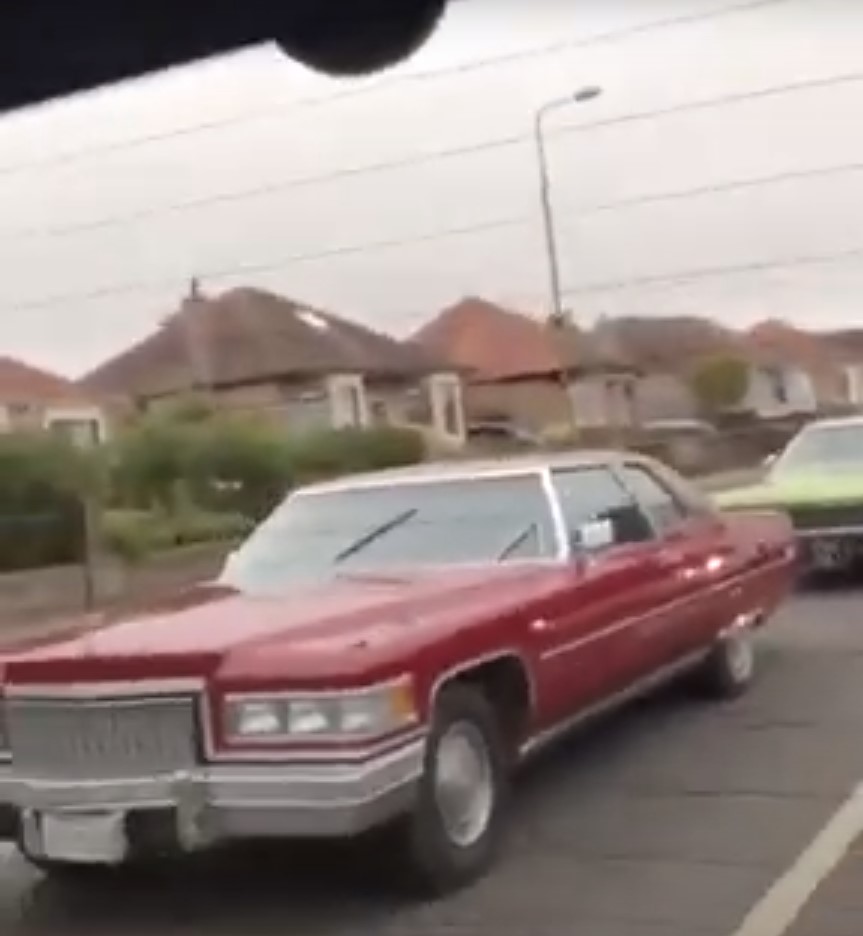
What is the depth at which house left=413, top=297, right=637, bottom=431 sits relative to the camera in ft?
93.6

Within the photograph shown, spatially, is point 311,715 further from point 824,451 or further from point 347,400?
point 347,400

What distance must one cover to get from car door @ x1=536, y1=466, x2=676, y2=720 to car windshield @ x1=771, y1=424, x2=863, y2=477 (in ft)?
19.7

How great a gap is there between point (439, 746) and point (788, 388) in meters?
25.6

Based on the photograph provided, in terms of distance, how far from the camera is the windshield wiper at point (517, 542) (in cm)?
663

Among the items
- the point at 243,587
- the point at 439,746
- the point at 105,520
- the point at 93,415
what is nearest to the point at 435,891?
the point at 439,746

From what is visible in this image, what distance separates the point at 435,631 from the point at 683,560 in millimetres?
2434

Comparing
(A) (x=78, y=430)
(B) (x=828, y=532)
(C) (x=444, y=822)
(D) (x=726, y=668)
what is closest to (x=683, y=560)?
(D) (x=726, y=668)

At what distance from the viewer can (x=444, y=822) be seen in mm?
5230

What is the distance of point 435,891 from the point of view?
523cm

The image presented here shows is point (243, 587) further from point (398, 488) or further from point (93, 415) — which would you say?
point (93, 415)

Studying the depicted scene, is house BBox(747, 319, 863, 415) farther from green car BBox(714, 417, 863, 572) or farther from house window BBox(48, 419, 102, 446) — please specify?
green car BBox(714, 417, 863, 572)

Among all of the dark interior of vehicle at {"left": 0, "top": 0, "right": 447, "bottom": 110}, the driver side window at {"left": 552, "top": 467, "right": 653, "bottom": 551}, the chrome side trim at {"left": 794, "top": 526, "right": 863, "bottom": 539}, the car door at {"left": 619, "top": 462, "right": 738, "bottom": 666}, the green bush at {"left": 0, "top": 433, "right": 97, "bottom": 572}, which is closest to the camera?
the dark interior of vehicle at {"left": 0, "top": 0, "right": 447, "bottom": 110}

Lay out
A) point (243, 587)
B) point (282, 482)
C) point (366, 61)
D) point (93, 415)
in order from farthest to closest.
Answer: point (93, 415), point (282, 482), point (243, 587), point (366, 61)

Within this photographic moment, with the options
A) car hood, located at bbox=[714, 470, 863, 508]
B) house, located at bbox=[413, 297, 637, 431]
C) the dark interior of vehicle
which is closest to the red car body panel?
the dark interior of vehicle
